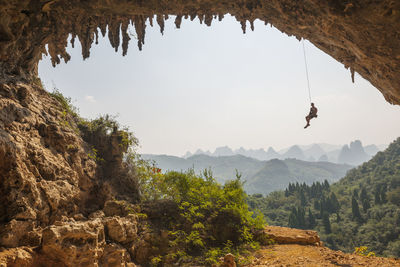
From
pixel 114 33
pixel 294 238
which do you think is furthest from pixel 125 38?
pixel 294 238

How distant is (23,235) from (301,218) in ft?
175

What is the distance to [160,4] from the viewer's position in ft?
25.0

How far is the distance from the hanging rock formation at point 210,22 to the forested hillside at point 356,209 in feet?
142

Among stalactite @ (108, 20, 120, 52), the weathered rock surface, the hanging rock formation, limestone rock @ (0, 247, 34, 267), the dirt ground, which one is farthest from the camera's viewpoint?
the weathered rock surface

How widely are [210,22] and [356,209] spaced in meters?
55.9

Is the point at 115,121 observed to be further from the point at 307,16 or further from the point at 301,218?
the point at 301,218

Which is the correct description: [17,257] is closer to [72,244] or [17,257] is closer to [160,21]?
[72,244]

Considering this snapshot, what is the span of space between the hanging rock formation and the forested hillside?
43.3 m

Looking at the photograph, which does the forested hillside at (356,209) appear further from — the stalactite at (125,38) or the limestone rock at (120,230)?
the stalactite at (125,38)

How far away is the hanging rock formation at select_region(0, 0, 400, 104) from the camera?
584cm

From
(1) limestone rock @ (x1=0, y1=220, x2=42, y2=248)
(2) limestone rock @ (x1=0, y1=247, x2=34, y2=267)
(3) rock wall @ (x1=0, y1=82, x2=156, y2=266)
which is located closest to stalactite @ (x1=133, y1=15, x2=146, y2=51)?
(3) rock wall @ (x1=0, y1=82, x2=156, y2=266)

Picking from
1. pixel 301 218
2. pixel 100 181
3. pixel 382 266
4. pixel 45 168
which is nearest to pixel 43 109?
pixel 45 168

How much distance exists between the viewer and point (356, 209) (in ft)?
159

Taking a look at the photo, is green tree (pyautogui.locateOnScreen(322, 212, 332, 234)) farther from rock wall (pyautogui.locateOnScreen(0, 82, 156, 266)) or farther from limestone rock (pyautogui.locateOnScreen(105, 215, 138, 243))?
limestone rock (pyautogui.locateOnScreen(105, 215, 138, 243))
